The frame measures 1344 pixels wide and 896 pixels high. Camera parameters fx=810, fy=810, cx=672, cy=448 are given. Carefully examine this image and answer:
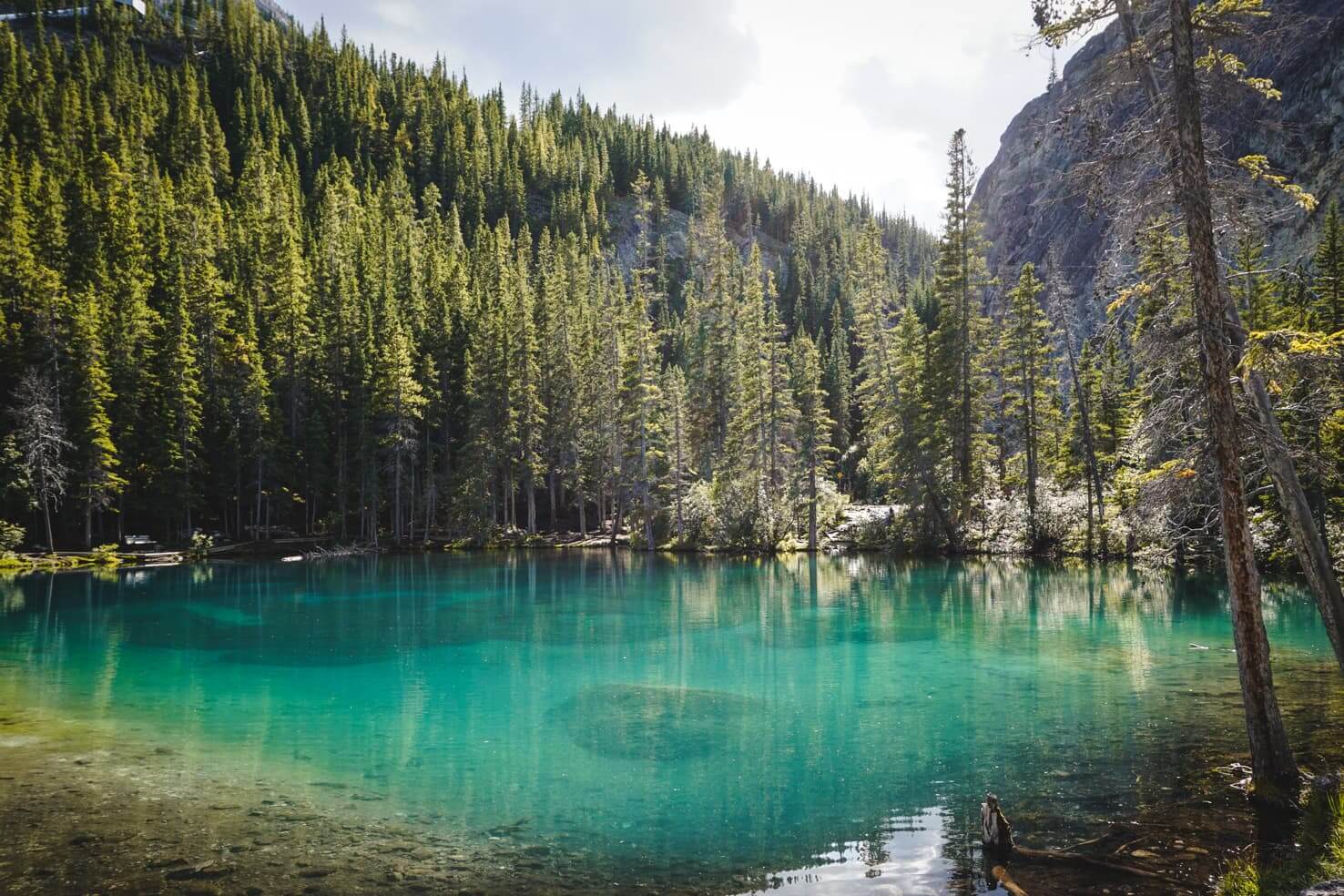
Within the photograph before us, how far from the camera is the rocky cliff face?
11.2 meters

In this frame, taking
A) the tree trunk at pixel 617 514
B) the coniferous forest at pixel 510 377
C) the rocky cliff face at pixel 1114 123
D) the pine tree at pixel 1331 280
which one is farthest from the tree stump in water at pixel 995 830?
the tree trunk at pixel 617 514

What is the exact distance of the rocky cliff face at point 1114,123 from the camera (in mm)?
11203

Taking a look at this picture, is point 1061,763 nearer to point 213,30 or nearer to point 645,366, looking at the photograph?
point 645,366

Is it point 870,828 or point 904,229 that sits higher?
point 904,229

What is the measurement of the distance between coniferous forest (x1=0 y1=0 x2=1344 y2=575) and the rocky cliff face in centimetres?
105

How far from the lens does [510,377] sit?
6347 cm

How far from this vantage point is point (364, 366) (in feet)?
209

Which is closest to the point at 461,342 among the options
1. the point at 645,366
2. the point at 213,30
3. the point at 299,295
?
the point at 299,295

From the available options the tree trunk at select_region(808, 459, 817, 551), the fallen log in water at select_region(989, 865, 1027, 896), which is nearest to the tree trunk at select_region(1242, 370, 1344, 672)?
the fallen log in water at select_region(989, 865, 1027, 896)

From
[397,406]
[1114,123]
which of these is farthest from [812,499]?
[1114,123]

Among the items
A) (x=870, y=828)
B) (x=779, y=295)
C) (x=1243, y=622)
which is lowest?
(x=870, y=828)

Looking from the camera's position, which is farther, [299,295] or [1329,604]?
[299,295]

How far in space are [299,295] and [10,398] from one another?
22065 mm

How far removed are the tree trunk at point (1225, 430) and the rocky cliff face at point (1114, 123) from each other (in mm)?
1230
